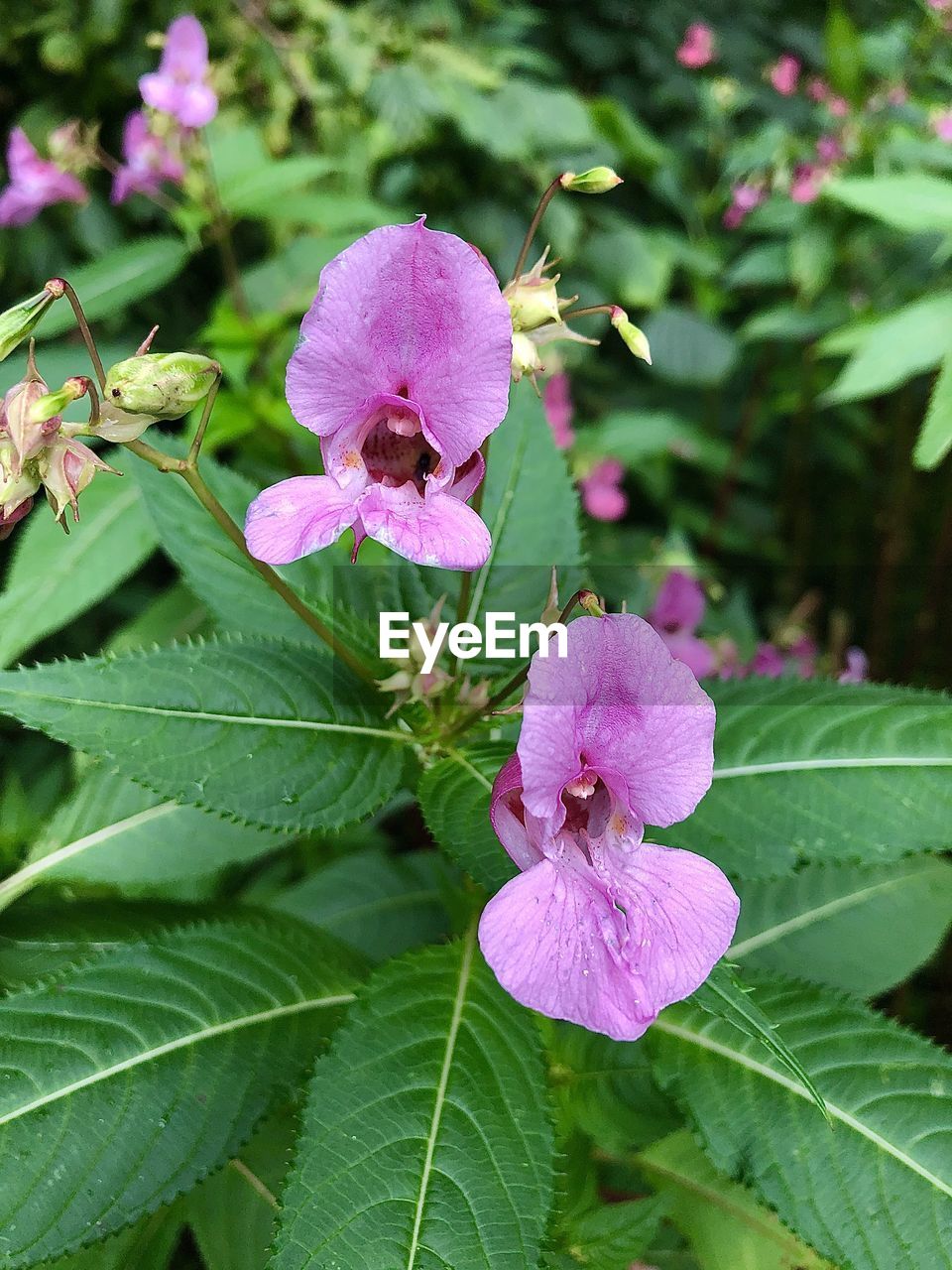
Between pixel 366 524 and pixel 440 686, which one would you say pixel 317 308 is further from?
pixel 440 686

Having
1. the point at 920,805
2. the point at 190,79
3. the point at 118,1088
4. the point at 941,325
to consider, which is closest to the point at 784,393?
the point at 941,325

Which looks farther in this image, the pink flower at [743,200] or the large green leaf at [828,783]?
the pink flower at [743,200]

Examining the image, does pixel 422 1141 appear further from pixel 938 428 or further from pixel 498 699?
pixel 938 428

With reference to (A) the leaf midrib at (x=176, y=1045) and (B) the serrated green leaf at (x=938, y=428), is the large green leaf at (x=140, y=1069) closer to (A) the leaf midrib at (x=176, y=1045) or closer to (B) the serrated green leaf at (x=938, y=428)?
(A) the leaf midrib at (x=176, y=1045)

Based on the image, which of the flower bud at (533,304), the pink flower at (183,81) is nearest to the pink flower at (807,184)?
the pink flower at (183,81)

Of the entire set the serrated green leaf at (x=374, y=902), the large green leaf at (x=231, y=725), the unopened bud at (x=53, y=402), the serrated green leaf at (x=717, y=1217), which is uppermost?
the unopened bud at (x=53, y=402)

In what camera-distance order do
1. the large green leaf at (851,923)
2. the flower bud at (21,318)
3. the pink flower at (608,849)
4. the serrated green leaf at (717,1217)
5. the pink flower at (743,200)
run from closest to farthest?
the pink flower at (608,849)
the flower bud at (21,318)
the serrated green leaf at (717,1217)
the large green leaf at (851,923)
the pink flower at (743,200)
